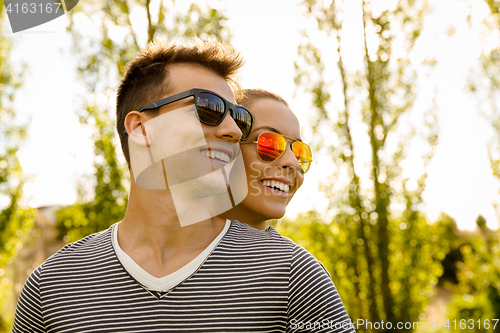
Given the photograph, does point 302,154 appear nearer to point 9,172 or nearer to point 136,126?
point 136,126

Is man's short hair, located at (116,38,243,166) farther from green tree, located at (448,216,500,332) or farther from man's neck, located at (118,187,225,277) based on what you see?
green tree, located at (448,216,500,332)

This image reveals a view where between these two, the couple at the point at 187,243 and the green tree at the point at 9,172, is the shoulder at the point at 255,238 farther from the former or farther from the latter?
the green tree at the point at 9,172

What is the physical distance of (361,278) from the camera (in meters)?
6.76

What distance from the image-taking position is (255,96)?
2.51m

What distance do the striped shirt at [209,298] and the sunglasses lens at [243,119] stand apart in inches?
26.2

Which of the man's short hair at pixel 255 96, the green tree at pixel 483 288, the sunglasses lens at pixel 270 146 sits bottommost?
the green tree at pixel 483 288

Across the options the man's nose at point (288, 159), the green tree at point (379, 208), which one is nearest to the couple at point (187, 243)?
the man's nose at point (288, 159)

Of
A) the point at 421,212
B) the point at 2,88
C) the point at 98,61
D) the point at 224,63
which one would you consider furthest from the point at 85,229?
the point at 421,212

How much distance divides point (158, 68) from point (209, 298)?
4.04 feet

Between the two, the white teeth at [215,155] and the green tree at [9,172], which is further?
the green tree at [9,172]

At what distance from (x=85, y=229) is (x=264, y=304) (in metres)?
5.73

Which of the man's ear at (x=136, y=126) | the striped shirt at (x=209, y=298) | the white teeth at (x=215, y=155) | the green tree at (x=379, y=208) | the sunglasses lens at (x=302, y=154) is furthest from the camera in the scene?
the green tree at (x=379, y=208)

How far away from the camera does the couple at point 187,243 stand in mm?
1456

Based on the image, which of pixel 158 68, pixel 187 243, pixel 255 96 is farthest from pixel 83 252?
pixel 255 96
